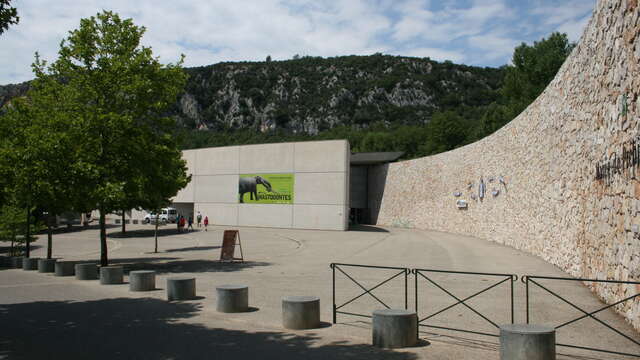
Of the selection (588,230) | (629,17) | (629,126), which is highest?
(629,17)

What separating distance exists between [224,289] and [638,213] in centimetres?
757

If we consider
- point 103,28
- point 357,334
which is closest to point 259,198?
point 103,28

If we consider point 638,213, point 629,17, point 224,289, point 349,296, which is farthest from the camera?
point 349,296

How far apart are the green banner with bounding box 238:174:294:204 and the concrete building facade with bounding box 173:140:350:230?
41cm

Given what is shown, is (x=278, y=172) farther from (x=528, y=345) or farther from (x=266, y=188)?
(x=528, y=345)

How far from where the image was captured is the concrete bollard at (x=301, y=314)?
8.33m

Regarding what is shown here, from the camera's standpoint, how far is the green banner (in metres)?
45.4

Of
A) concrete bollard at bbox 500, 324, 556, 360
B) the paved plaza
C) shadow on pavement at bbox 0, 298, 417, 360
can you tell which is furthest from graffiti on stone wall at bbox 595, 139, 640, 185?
shadow on pavement at bbox 0, 298, 417, 360

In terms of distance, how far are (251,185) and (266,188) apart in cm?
182

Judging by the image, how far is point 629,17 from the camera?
8469mm

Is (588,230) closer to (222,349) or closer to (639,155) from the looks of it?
(639,155)

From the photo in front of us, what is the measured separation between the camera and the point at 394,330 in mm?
7098

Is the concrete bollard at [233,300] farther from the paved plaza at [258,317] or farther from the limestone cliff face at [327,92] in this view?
the limestone cliff face at [327,92]

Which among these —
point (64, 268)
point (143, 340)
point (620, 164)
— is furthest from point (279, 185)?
point (143, 340)
